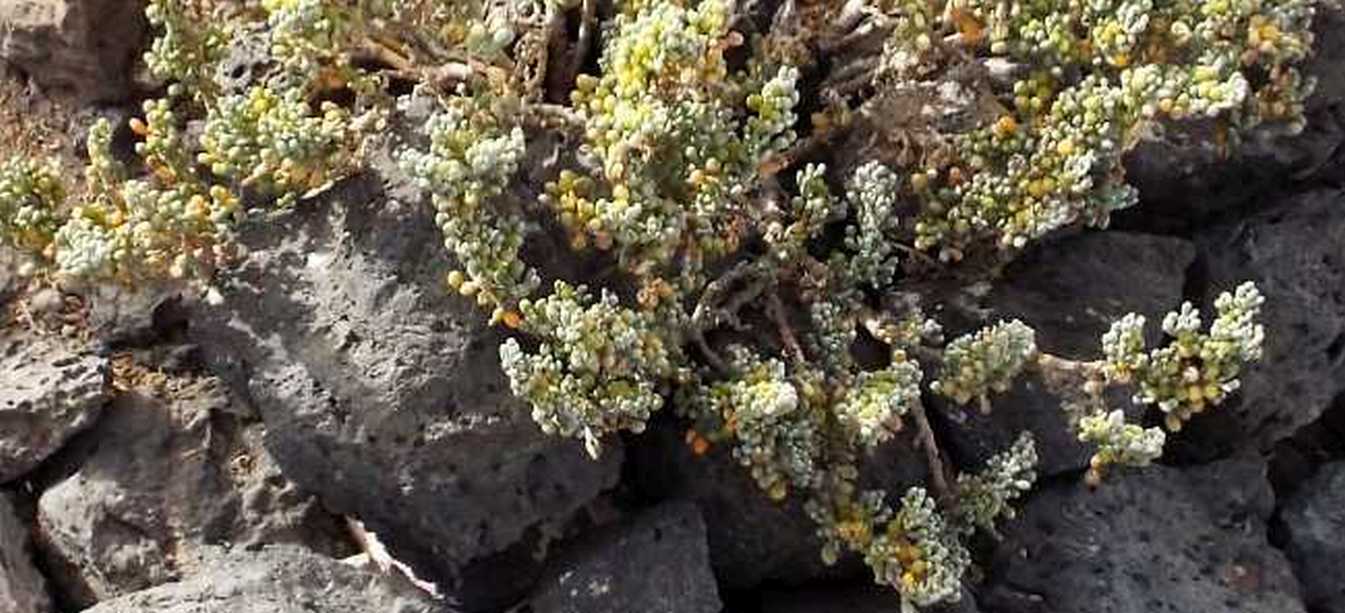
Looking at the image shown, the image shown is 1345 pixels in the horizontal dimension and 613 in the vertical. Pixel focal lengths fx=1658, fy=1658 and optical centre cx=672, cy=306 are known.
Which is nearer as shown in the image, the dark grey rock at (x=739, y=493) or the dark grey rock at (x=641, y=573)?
the dark grey rock at (x=641, y=573)

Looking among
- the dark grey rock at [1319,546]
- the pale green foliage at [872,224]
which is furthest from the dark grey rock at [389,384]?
the dark grey rock at [1319,546]

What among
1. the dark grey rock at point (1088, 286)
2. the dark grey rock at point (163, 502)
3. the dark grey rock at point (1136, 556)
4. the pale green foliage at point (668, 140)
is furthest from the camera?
the dark grey rock at point (1088, 286)

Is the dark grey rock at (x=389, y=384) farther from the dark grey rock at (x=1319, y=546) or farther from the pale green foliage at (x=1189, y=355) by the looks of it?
the dark grey rock at (x=1319, y=546)

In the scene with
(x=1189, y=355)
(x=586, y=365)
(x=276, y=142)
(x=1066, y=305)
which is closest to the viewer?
(x=586, y=365)

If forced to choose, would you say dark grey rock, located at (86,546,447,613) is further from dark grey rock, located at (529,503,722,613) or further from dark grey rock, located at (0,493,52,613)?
dark grey rock, located at (0,493,52,613)

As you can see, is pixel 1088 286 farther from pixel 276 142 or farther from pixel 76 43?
pixel 76 43

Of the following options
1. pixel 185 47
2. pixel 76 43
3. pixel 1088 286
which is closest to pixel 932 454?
pixel 1088 286

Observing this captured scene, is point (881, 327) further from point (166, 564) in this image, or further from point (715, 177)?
point (166, 564)

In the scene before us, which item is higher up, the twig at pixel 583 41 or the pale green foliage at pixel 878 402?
the twig at pixel 583 41
